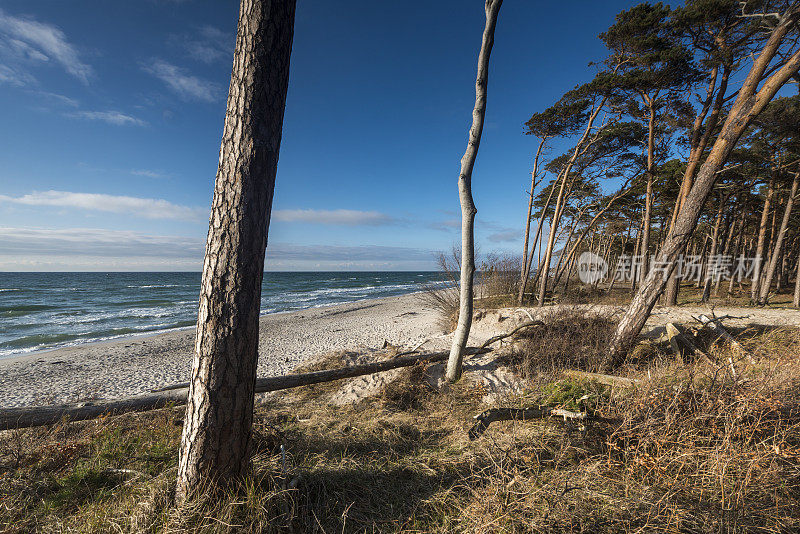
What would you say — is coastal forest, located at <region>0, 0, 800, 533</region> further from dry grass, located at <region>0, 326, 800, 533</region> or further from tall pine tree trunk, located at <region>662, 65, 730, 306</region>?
tall pine tree trunk, located at <region>662, 65, 730, 306</region>

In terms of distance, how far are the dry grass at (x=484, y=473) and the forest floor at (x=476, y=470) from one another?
0.01 meters

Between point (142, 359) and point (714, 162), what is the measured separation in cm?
1799

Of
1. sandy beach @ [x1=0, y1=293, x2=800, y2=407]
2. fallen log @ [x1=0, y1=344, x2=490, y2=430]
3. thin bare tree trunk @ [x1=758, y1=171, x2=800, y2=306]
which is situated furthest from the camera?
thin bare tree trunk @ [x1=758, y1=171, x2=800, y2=306]

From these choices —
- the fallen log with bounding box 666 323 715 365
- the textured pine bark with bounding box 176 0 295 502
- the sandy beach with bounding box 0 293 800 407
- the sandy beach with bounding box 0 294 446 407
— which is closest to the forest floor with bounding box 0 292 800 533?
the textured pine bark with bounding box 176 0 295 502

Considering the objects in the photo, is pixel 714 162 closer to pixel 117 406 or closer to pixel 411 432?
pixel 411 432

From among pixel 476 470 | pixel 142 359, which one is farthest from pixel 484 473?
pixel 142 359

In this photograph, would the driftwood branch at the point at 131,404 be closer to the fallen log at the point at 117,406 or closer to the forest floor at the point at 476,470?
the fallen log at the point at 117,406

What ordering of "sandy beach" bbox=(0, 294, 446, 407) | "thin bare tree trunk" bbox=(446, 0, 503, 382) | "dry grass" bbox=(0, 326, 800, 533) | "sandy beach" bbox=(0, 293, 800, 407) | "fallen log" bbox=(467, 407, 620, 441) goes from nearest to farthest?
"dry grass" bbox=(0, 326, 800, 533) → "fallen log" bbox=(467, 407, 620, 441) → "thin bare tree trunk" bbox=(446, 0, 503, 382) → "sandy beach" bbox=(0, 293, 800, 407) → "sandy beach" bbox=(0, 294, 446, 407)

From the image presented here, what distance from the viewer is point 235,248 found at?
94.0 inches

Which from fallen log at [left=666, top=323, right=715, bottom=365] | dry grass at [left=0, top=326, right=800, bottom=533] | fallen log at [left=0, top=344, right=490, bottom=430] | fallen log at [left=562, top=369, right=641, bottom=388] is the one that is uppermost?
fallen log at [left=666, top=323, right=715, bottom=365]

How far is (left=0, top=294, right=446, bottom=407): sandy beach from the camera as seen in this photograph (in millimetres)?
8641

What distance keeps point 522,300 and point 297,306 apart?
21.2m

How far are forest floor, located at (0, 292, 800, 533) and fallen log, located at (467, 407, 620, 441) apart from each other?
0.07m

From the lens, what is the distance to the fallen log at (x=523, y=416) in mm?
3345
